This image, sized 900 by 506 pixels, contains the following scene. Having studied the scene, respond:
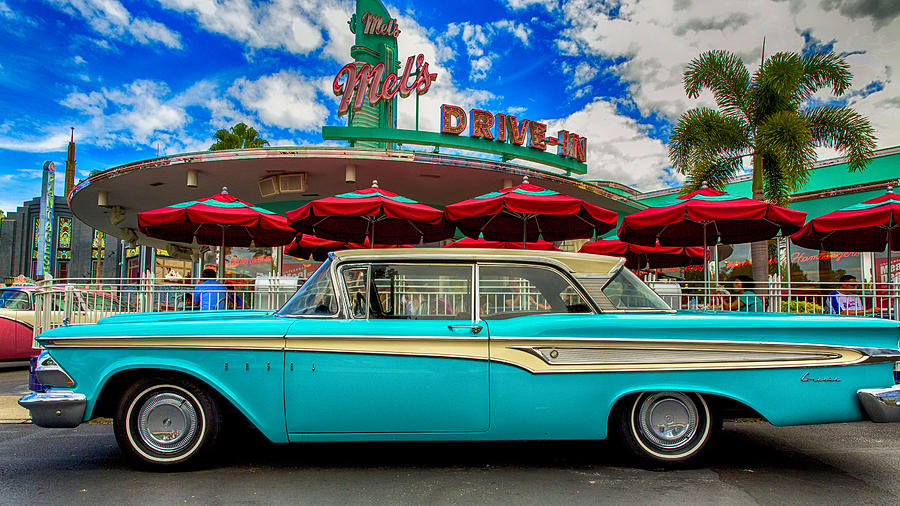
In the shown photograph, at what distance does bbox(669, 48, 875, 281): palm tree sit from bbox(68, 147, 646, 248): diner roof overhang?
8.06ft

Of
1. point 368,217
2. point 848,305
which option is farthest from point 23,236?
point 848,305

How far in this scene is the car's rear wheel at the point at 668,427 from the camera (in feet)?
11.9

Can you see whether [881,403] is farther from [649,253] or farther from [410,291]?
[649,253]

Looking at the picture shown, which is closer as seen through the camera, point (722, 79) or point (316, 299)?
point (316, 299)

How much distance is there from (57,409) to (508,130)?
1423 cm

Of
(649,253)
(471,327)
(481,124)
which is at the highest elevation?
(481,124)

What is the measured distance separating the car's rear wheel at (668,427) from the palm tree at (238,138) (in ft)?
96.1

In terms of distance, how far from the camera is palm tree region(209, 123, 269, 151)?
30.1 meters

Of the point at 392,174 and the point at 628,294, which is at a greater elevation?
the point at 392,174

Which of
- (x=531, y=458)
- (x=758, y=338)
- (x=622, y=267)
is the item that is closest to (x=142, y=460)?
(x=531, y=458)

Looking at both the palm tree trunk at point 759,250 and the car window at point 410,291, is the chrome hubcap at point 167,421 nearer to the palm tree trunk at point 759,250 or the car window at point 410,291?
the car window at point 410,291

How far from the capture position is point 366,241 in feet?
36.9

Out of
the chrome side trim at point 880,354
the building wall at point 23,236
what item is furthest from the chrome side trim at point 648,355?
the building wall at point 23,236

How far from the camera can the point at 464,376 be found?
11.3ft
